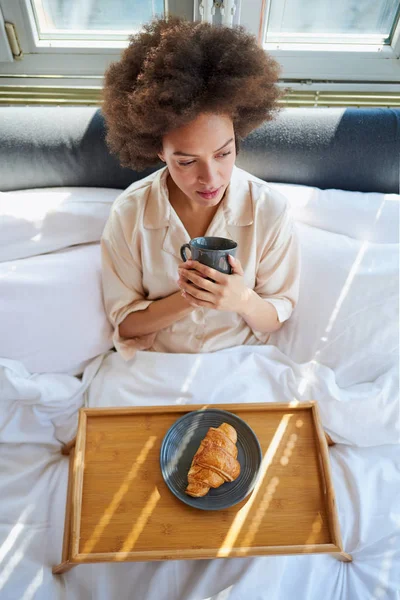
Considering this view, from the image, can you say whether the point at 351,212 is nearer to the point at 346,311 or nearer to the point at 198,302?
the point at 346,311

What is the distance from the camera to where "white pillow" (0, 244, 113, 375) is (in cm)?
124

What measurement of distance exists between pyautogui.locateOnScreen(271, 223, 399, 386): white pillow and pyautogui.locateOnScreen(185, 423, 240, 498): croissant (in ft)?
1.55

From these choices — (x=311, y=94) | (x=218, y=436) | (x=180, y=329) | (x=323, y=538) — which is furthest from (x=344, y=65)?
(x=323, y=538)

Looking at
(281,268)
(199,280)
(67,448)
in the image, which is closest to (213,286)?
(199,280)

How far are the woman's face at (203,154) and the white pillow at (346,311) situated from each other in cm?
49

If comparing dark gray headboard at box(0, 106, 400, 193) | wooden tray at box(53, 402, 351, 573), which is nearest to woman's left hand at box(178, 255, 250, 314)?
wooden tray at box(53, 402, 351, 573)

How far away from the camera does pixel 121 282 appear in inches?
49.5

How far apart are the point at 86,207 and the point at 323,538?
1.15m

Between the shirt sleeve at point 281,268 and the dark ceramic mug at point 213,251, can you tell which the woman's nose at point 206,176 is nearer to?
the dark ceramic mug at point 213,251

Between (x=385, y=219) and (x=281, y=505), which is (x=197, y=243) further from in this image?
(x=385, y=219)

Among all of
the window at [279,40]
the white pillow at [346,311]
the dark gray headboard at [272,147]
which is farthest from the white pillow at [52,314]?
the window at [279,40]

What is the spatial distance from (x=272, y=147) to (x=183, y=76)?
68 centimetres

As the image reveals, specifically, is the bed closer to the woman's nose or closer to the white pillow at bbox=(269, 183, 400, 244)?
the white pillow at bbox=(269, 183, 400, 244)

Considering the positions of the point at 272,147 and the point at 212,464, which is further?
the point at 272,147
